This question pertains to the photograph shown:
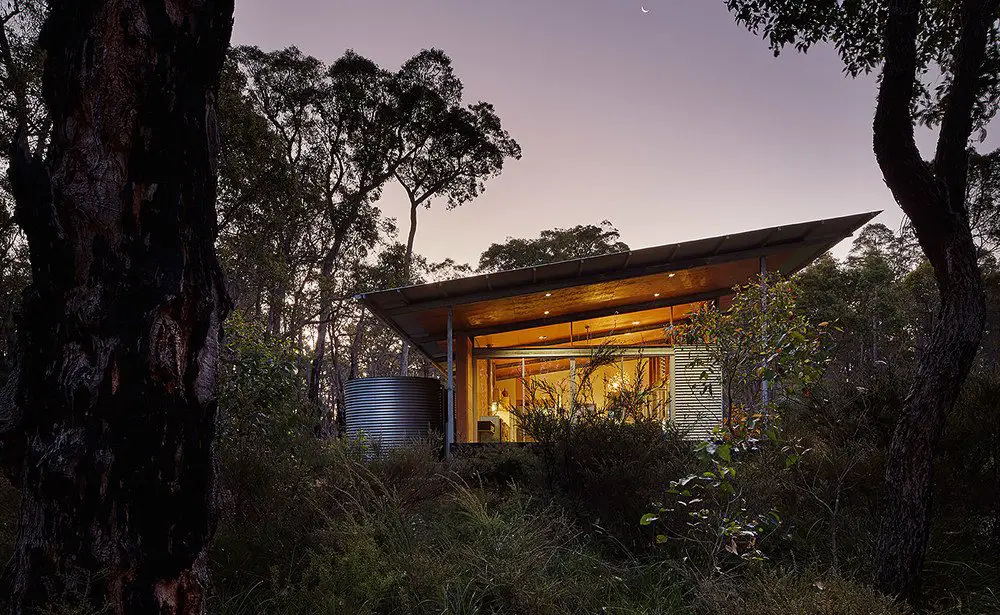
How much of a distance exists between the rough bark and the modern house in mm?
6151

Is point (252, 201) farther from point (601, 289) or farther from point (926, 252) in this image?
point (926, 252)

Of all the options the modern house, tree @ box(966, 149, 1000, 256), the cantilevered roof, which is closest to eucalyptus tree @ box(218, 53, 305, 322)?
the modern house

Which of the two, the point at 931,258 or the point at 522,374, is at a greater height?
the point at 931,258

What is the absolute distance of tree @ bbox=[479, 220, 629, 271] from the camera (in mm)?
27562

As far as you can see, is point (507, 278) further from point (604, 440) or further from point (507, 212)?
point (507, 212)

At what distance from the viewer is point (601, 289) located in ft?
43.0

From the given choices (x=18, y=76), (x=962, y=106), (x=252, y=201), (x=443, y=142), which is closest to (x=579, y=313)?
(x=252, y=201)

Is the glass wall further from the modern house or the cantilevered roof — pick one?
the cantilevered roof

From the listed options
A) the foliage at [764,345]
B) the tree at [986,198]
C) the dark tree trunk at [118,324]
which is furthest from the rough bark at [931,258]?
the tree at [986,198]

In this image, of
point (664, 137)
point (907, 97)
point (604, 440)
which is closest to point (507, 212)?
point (664, 137)

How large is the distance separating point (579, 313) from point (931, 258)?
10.9 m

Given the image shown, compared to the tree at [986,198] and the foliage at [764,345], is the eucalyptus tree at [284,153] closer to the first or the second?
the foliage at [764,345]

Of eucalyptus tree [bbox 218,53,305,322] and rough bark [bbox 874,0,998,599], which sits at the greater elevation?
eucalyptus tree [bbox 218,53,305,322]

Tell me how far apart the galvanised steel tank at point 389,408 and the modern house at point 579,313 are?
653mm
